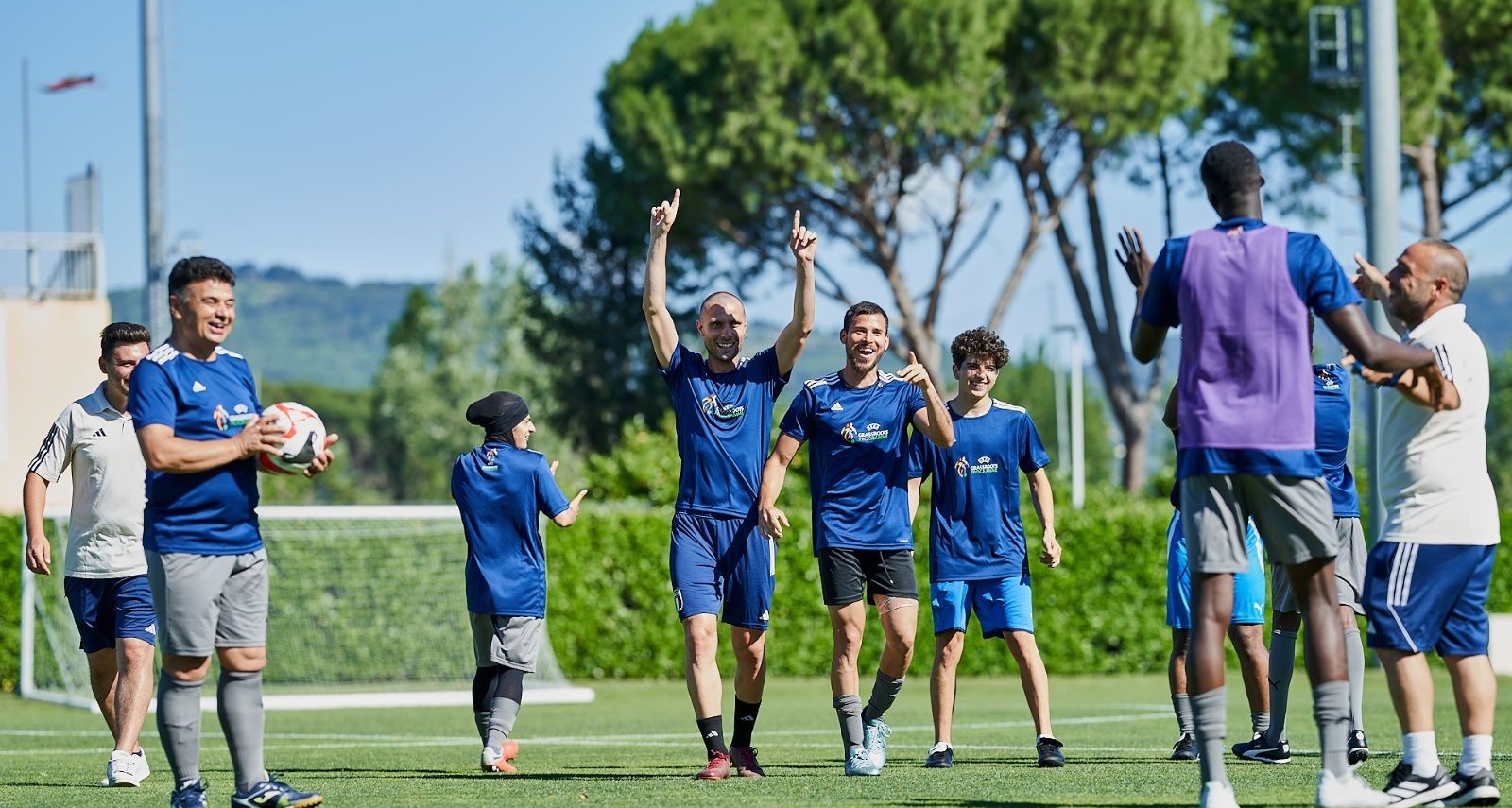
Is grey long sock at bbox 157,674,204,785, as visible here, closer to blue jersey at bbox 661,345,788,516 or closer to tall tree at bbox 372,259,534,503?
blue jersey at bbox 661,345,788,516

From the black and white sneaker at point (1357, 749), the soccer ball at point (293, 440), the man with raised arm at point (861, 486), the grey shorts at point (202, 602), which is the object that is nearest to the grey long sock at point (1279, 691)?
the black and white sneaker at point (1357, 749)

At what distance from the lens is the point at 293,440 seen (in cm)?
645

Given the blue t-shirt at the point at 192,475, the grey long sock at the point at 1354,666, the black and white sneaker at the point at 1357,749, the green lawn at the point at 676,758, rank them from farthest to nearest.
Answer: the grey long sock at the point at 1354,666, the black and white sneaker at the point at 1357,749, the green lawn at the point at 676,758, the blue t-shirt at the point at 192,475

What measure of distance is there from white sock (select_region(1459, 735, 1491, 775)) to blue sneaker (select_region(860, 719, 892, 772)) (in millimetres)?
2842

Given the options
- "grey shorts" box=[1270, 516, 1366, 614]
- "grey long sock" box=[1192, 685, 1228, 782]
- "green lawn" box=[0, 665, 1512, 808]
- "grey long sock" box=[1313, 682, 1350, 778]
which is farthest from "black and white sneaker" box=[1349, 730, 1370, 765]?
"grey long sock" box=[1192, 685, 1228, 782]

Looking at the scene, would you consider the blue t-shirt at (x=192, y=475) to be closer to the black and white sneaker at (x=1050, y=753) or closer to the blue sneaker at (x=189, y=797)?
the blue sneaker at (x=189, y=797)

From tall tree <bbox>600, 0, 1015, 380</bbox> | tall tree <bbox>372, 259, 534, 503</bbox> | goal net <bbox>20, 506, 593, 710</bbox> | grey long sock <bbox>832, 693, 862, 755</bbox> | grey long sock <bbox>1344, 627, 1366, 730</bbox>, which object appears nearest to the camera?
grey long sock <bbox>832, 693, 862, 755</bbox>

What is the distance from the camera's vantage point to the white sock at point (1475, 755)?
6.21m

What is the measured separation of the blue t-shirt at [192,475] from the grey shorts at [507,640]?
9.55 ft

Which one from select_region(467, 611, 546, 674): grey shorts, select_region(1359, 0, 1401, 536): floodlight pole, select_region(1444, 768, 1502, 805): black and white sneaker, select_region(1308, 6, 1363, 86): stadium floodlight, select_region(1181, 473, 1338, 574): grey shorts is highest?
select_region(1308, 6, 1363, 86): stadium floodlight

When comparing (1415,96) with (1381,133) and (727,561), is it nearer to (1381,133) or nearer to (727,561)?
(1381,133)

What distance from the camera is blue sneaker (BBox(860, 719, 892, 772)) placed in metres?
8.33

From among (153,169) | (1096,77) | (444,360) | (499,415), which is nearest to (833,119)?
(1096,77)

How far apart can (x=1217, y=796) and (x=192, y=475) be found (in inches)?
149
